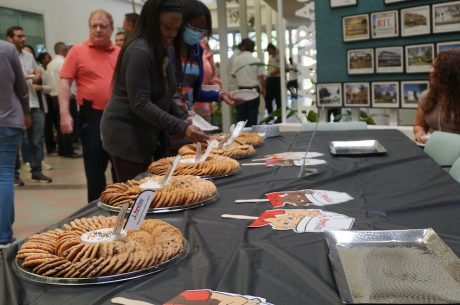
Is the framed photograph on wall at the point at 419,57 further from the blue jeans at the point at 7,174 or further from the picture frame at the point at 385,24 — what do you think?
the blue jeans at the point at 7,174

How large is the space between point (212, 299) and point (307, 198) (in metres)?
0.64

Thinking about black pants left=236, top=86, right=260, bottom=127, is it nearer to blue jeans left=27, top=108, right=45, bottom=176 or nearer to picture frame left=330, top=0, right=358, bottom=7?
picture frame left=330, top=0, right=358, bottom=7

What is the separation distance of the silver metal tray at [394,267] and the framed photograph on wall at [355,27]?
354 cm

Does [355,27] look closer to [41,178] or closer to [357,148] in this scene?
[357,148]

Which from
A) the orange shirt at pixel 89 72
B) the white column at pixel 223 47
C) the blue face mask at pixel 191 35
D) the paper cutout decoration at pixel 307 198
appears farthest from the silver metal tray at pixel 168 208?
the white column at pixel 223 47

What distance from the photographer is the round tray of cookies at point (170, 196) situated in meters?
1.23

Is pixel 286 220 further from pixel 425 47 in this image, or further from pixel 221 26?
pixel 221 26

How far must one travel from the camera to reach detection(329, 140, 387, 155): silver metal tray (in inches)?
79.0

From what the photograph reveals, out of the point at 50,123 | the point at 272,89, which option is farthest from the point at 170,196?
the point at 272,89

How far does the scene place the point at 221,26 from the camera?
7.02m

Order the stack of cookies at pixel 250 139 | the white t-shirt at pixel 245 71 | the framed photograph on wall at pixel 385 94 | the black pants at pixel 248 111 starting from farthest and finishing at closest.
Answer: the white t-shirt at pixel 245 71 → the black pants at pixel 248 111 → the framed photograph on wall at pixel 385 94 → the stack of cookies at pixel 250 139

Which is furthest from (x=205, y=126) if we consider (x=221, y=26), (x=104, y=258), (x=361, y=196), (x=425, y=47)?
(x=221, y=26)

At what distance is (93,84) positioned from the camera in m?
3.02

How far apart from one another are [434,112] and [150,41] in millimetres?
1814
